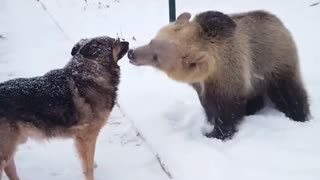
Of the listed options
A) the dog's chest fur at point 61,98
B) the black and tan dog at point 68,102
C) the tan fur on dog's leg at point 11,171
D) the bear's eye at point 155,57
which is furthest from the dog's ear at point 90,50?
the tan fur on dog's leg at point 11,171

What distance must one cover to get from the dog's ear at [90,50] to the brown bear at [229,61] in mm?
395

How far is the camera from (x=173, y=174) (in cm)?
464

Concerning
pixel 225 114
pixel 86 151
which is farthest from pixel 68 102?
pixel 225 114

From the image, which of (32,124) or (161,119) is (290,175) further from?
(32,124)

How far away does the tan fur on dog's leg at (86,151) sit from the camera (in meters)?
4.62

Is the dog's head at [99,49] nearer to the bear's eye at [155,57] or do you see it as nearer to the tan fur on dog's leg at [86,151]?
the bear's eye at [155,57]

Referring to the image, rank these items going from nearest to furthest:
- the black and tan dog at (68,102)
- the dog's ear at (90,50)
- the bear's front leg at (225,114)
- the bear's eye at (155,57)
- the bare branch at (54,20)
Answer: the black and tan dog at (68,102)
the dog's ear at (90,50)
the bear's eye at (155,57)
the bear's front leg at (225,114)
the bare branch at (54,20)

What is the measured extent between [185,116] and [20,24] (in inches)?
270

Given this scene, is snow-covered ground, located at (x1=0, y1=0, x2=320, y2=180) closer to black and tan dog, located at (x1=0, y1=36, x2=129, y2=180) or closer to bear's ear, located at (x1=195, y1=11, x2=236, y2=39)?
black and tan dog, located at (x1=0, y1=36, x2=129, y2=180)

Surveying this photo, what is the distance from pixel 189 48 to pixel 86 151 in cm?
146

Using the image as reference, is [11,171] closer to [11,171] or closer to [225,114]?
[11,171]

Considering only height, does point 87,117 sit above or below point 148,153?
above

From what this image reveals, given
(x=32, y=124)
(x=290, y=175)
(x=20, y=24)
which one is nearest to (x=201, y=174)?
(x=290, y=175)

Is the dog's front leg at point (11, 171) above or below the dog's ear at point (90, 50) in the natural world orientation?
below
